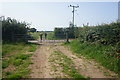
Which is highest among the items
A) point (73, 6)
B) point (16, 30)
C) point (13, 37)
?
point (73, 6)

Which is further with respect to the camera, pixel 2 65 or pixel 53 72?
pixel 2 65

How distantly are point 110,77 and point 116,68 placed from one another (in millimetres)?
724

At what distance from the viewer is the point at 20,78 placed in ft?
15.0

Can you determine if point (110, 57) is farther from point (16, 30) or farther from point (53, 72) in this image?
point (16, 30)

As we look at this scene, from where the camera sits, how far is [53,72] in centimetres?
520

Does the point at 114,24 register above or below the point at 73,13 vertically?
below

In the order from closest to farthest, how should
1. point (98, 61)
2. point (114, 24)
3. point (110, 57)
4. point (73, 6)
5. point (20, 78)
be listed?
point (20, 78) → point (110, 57) → point (98, 61) → point (114, 24) → point (73, 6)

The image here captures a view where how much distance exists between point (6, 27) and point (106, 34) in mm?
14528

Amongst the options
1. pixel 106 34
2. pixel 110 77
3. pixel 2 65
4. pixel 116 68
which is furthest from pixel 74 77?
pixel 106 34

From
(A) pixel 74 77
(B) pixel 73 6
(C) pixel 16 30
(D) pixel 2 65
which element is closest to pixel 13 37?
(C) pixel 16 30

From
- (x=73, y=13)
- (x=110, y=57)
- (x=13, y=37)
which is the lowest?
(x=110, y=57)

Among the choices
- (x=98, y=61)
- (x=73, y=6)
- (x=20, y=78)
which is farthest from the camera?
(x=73, y=6)

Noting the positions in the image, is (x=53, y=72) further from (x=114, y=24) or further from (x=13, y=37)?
(x=13, y=37)

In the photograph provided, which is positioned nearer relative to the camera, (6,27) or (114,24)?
(114,24)
